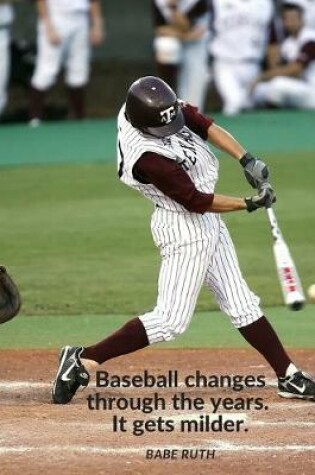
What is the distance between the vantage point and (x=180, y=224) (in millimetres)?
7285

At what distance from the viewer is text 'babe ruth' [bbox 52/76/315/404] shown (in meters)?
7.09

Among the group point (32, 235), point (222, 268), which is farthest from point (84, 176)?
point (222, 268)

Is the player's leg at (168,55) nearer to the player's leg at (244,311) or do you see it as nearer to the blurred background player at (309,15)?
the blurred background player at (309,15)

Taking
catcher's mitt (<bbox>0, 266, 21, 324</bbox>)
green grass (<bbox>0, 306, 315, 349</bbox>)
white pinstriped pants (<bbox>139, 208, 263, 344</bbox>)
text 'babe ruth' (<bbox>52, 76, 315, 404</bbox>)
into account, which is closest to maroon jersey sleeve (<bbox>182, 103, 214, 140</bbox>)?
text 'babe ruth' (<bbox>52, 76, 315, 404</bbox>)

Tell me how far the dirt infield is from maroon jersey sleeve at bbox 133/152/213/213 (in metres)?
0.98

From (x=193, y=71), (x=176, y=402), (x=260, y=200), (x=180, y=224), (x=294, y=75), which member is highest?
(x=260, y=200)

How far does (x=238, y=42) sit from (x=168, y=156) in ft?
36.2

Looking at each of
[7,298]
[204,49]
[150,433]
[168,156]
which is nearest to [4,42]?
[204,49]

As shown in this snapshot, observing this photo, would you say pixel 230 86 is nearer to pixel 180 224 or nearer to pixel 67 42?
pixel 67 42

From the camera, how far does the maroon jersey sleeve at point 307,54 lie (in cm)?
1767

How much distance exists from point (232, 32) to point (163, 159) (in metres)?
11.1

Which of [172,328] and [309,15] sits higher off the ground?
[172,328]

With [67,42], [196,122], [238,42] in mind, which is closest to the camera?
[196,122]

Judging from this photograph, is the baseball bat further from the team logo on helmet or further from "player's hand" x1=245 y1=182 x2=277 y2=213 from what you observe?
the team logo on helmet
